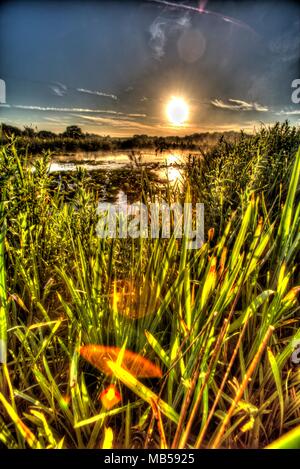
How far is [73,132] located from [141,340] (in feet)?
2.74

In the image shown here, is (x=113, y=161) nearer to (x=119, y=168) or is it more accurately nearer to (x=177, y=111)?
(x=119, y=168)

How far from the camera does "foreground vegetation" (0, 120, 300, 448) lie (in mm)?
636

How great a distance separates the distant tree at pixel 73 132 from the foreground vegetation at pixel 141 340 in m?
0.40

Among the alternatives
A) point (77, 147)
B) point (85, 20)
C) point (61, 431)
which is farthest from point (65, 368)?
point (85, 20)

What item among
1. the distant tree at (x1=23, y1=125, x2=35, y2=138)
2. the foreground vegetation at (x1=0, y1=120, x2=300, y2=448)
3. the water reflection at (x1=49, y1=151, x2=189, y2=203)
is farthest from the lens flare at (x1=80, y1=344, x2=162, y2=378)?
the distant tree at (x1=23, y1=125, x2=35, y2=138)

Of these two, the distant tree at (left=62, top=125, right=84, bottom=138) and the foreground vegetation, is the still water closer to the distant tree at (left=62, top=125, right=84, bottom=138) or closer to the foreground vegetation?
the distant tree at (left=62, top=125, right=84, bottom=138)

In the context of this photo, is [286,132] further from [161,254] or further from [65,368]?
[65,368]

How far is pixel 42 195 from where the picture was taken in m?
0.90

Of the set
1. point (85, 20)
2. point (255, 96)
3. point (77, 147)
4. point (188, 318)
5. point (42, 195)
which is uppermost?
point (85, 20)

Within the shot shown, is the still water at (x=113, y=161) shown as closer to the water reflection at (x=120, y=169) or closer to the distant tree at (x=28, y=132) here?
the water reflection at (x=120, y=169)

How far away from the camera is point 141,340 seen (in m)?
0.75

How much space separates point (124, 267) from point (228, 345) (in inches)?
12.0

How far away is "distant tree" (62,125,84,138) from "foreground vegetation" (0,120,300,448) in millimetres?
401
